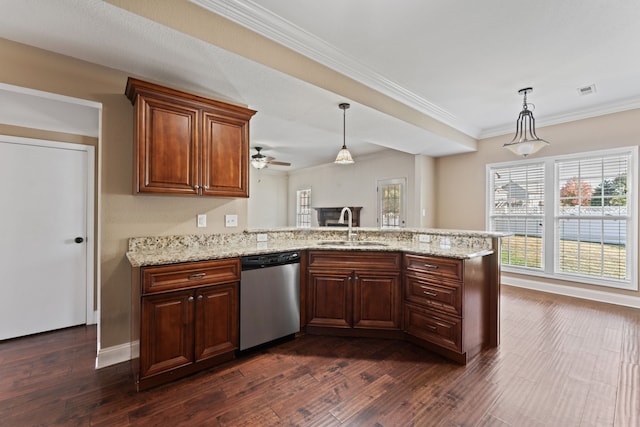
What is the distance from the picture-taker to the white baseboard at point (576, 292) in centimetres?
383

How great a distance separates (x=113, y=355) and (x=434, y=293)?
107 inches

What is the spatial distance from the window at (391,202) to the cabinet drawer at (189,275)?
4.41 metres

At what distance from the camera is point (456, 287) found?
7.74ft

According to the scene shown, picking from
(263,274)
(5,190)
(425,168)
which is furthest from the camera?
(425,168)

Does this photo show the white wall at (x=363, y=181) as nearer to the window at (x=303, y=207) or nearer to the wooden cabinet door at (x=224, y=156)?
the window at (x=303, y=207)

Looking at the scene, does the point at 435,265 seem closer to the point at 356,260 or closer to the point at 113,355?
the point at 356,260

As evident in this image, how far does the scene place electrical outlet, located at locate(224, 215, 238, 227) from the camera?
2.90 m

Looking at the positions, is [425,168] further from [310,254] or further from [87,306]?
[87,306]

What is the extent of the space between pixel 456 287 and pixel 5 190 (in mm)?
4247

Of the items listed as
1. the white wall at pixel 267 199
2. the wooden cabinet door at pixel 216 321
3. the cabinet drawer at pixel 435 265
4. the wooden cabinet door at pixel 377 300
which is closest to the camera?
the wooden cabinet door at pixel 216 321

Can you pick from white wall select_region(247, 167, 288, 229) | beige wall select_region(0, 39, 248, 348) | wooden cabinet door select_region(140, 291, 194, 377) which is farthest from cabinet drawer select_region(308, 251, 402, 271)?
white wall select_region(247, 167, 288, 229)

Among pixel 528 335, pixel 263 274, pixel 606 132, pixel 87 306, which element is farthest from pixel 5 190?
pixel 606 132

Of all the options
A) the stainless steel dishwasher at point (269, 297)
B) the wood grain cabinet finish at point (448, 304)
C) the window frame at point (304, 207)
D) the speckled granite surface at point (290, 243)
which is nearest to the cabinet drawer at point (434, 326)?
the wood grain cabinet finish at point (448, 304)

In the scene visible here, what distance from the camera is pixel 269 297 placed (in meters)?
2.54
